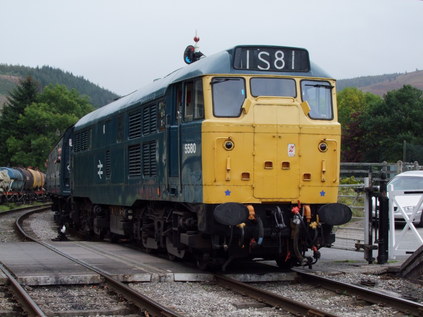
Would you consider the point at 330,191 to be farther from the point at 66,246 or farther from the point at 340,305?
the point at 66,246

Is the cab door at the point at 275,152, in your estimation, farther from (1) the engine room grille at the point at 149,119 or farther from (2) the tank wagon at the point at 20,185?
(2) the tank wagon at the point at 20,185

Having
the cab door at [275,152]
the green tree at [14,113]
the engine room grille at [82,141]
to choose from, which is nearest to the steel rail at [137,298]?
the cab door at [275,152]

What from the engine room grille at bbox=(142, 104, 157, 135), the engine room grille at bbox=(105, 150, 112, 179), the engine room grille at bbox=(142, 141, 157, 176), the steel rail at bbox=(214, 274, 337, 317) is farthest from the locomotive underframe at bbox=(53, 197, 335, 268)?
the engine room grille at bbox=(105, 150, 112, 179)

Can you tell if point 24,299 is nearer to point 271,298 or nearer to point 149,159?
point 271,298

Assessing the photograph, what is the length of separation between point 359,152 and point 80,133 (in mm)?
55427

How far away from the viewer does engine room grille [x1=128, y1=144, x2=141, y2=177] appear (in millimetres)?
14048

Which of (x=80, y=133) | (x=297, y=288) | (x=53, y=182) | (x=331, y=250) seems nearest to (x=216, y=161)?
(x=297, y=288)

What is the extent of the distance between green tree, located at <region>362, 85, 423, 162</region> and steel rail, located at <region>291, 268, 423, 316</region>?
58170mm

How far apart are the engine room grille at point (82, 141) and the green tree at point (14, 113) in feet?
190

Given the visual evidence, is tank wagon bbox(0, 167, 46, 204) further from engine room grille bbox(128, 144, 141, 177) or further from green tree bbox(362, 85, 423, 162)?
green tree bbox(362, 85, 423, 162)

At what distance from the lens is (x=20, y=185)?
Result: 49.0 m

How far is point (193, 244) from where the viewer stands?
10992mm

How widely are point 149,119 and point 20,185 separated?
124 feet

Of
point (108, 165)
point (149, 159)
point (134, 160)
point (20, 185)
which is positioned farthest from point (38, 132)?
point (149, 159)
